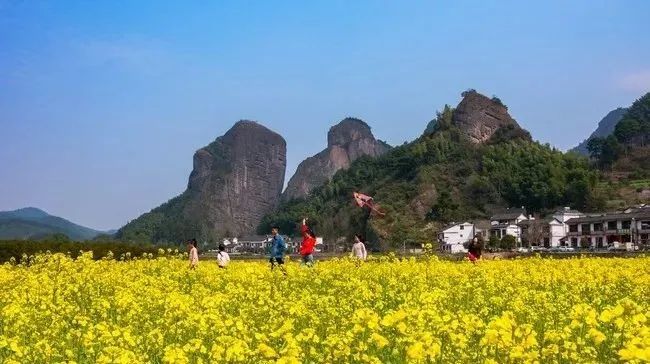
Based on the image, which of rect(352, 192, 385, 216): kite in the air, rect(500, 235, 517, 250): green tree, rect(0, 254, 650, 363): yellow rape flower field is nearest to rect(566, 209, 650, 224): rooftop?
rect(500, 235, 517, 250): green tree

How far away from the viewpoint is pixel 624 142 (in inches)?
5763

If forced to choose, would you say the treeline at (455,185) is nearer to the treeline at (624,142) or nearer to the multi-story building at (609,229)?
the treeline at (624,142)

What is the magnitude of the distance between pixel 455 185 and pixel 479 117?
137ft

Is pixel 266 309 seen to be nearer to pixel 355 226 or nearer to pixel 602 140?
pixel 355 226

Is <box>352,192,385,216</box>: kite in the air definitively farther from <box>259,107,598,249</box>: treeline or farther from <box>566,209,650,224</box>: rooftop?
<box>566,209,650,224</box>: rooftop

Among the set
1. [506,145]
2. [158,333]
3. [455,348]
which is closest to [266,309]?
[158,333]

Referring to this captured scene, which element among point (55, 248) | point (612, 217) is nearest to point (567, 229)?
point (612, 217)

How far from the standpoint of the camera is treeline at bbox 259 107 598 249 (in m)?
115

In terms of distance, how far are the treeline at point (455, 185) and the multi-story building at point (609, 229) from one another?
1489 cm

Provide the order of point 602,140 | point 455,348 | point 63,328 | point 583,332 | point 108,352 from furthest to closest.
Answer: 1. point 602,140
2. point 63,328
3. point 583,332
4. point 455,348
5. point 108,352

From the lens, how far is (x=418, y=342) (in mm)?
5039

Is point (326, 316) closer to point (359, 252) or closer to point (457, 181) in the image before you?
point (359, 252)

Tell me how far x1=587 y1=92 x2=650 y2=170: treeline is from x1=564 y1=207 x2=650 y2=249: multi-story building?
4331cm

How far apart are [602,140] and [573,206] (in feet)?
109
